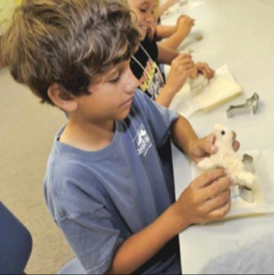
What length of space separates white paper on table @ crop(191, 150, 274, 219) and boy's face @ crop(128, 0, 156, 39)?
1.56ft

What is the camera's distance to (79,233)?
61cm

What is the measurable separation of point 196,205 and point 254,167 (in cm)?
15

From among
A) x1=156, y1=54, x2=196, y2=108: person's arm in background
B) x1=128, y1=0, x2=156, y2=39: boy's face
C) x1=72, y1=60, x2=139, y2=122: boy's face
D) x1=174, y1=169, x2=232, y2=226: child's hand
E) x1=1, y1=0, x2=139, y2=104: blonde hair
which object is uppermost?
x1=1, y1=0, x2=139, y2=104: blonde hair

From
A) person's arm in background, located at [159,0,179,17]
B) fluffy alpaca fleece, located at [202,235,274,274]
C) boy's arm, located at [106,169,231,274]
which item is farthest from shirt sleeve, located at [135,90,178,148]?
person's arm in background, located at [159,0,179,17]

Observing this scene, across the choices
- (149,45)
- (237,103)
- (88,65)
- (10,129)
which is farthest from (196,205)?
(10,129)

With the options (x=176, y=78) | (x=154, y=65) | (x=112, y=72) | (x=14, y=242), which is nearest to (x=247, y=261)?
(x=112, y=72)

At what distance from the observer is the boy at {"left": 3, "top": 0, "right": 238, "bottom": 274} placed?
0.55 meters

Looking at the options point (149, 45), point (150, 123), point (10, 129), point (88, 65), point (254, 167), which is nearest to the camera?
point (88, 65)

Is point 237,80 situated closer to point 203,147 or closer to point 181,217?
point 203,147

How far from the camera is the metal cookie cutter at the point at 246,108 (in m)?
0.85

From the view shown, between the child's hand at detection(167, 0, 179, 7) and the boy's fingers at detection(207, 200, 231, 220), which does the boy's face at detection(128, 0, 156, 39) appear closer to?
the child's hand at detection(167, 0, 179, 7)

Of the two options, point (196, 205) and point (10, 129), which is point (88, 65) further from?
point (10, 129)

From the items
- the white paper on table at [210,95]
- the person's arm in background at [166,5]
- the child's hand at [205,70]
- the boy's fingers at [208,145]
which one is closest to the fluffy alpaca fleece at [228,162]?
the boy's fingers at [208,145]

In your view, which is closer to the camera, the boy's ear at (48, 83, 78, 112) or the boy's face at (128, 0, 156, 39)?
the boy's ear at (48, 83, 78, 112)
